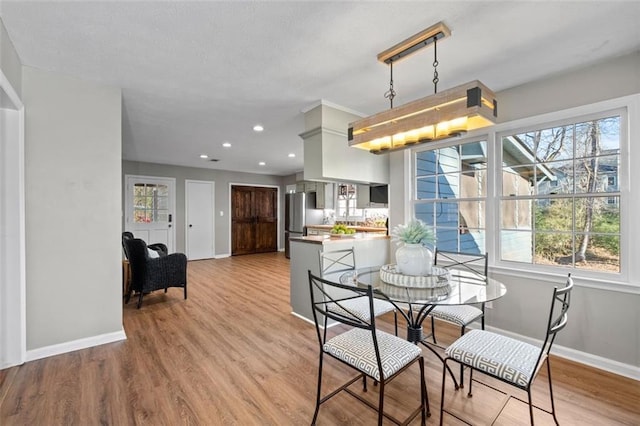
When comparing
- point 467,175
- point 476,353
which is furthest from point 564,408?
point 467,175

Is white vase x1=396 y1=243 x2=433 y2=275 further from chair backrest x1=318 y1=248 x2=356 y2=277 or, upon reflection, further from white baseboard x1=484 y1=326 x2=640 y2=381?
white baseboard x1=484 y1=326 x2=640 y2=381

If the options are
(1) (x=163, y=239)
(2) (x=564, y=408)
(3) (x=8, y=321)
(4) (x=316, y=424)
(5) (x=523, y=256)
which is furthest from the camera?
(1) (x=163, y=239)

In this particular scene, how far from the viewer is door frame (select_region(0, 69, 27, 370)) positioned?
2246 millimetres

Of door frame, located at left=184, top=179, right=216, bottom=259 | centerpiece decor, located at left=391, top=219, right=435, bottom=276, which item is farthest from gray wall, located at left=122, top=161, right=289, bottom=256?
centerpiece decor, located at left=391, top=219, right=435, bottom=276

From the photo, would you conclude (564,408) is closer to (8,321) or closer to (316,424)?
(316,424)

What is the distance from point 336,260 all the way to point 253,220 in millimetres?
5750

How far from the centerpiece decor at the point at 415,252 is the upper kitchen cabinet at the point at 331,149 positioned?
1428 millimetres

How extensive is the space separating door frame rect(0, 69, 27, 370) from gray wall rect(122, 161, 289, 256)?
15.2 feet

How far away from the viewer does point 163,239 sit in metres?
6.98

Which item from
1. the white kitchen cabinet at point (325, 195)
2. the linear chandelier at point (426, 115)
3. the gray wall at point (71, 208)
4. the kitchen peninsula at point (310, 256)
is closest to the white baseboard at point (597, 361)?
the kitchen peninsula at point (310, 256)

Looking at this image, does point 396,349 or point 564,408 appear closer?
point 396,349

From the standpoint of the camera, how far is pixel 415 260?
201cm

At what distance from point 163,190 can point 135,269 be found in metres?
3.67

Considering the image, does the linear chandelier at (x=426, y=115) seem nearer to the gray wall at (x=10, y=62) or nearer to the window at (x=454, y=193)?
the window at (x=454, y=193)
